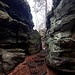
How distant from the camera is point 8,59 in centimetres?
1141

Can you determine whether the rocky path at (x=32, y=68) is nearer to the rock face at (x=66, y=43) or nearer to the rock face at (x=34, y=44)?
the rock face at (x=66, y=43)

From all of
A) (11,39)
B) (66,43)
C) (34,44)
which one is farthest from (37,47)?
(66,43)

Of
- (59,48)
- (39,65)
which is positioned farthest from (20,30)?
(59,48)

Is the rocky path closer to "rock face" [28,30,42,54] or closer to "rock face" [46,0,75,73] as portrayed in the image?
"rock face" [46,0,75,73]

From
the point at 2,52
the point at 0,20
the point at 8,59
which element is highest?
the point at 0,20

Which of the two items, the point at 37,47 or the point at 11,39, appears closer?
the point at 11,39

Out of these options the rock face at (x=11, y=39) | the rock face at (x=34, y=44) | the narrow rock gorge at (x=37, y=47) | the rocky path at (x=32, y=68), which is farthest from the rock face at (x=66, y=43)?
the rock face at (x=34, y=44)

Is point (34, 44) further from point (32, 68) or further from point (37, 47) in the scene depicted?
point (32, 68)

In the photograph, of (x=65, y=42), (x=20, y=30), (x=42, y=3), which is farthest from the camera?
(x=42, y=3)

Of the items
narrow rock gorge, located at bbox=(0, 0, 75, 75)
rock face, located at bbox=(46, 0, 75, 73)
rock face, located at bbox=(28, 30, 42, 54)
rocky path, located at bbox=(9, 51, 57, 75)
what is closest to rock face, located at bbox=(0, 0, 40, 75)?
narrow rock gorge, located at bbox=(0, 0, 75, 75)

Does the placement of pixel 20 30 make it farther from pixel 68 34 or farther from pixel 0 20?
pixel 68 34

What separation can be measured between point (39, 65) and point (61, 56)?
11.9 feet

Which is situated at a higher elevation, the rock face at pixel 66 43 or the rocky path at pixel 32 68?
the rock face at pixel 66 43

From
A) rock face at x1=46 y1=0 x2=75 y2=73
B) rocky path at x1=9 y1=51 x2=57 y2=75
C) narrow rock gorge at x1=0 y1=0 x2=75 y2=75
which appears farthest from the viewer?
rocky path at x1=9 y1=51 x2=57 y2=75
